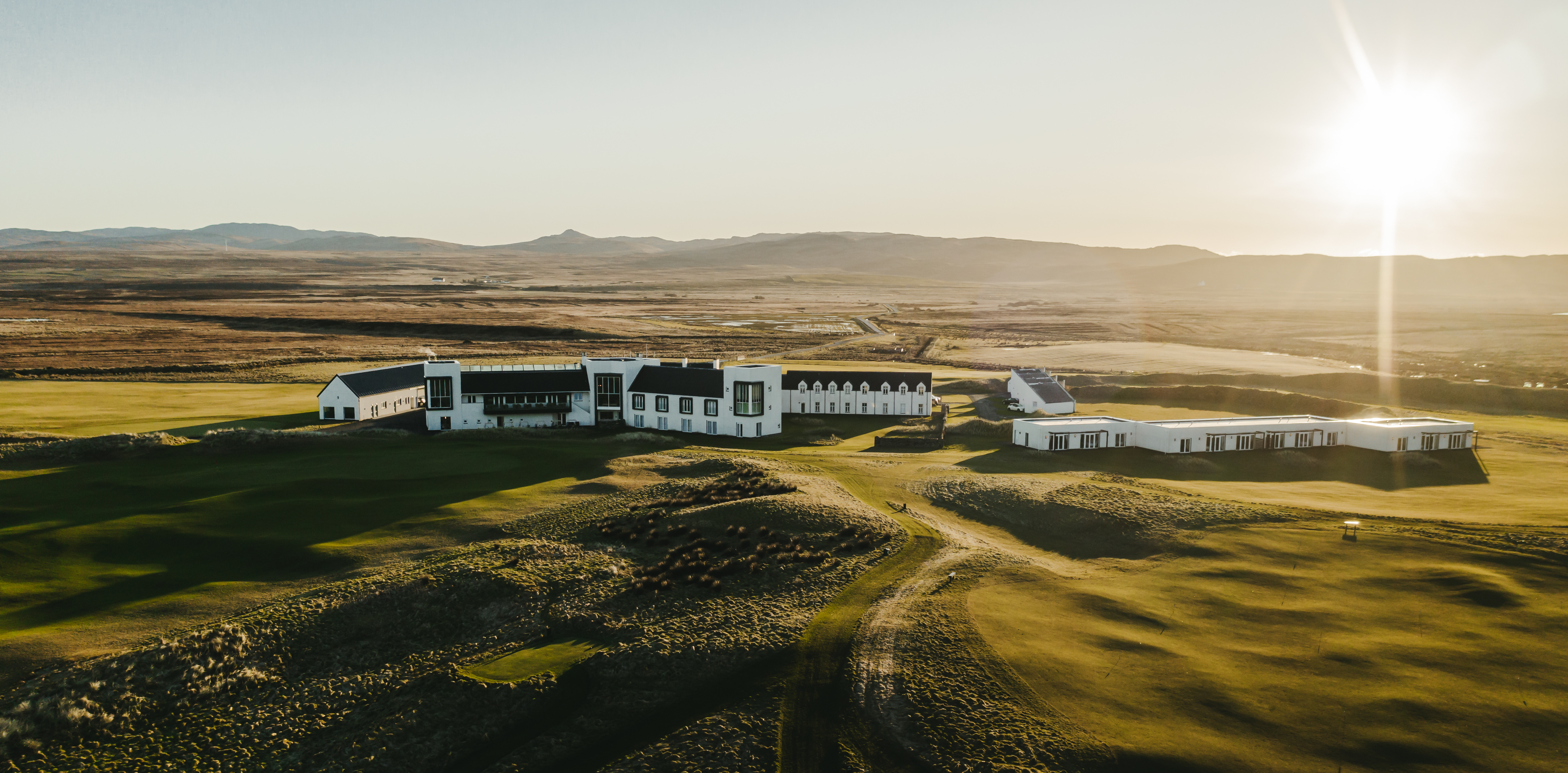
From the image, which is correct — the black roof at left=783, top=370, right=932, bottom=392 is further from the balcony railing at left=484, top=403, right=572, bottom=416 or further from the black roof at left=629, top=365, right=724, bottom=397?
the balcony railing at left=484, top=403, right=572, bottom=416

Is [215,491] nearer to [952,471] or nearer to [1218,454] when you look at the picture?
[952,471]

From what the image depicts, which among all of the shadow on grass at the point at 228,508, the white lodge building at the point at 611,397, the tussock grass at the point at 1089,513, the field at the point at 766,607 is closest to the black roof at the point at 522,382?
the white lodge building at the point at 611,397

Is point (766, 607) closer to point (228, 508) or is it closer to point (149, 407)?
point (228, 508)

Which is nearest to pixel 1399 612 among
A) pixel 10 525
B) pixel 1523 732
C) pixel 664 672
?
pixel 1523 732

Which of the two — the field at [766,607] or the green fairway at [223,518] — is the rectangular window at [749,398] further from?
the green fairway at [223,518]

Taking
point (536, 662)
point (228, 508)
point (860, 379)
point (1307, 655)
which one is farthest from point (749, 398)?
point (1307, 655)

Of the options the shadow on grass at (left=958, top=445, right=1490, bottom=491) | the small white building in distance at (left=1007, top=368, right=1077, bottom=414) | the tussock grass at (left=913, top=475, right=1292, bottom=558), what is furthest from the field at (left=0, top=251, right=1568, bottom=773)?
the small white building in distance at (left=1007, top=368, right=1077, bottom=414)
